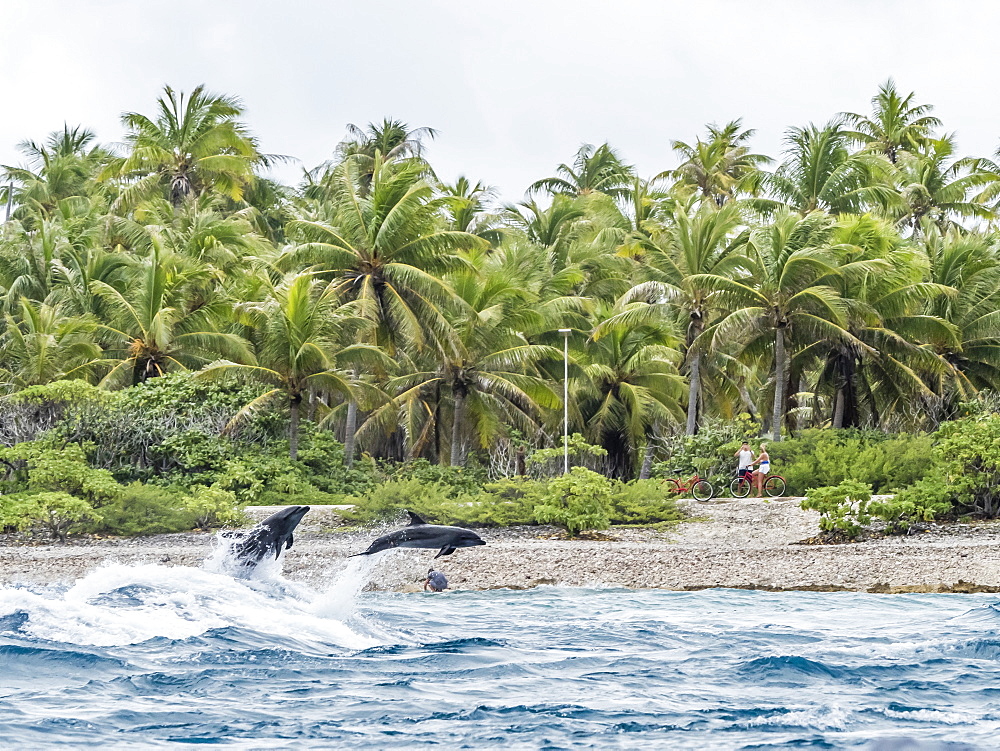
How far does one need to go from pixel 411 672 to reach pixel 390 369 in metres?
22.1

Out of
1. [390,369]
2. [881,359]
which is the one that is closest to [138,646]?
[390,369]

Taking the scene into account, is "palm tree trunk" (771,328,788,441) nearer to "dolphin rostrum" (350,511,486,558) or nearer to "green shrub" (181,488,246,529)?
"green shrub" (181,488,246,529)

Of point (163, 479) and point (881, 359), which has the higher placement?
point (881, 359)

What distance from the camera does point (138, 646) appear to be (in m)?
11.8

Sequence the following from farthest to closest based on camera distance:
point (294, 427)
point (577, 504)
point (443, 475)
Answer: point (443, 475) → point (294, 427) → point (577, 504)

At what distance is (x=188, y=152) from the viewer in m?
44.2

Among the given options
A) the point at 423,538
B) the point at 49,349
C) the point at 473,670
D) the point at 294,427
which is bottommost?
the point at 473,670

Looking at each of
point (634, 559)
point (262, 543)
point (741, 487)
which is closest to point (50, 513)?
point (262, 543)

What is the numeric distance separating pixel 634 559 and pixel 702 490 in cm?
1028

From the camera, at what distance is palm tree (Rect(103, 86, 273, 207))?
142 feet

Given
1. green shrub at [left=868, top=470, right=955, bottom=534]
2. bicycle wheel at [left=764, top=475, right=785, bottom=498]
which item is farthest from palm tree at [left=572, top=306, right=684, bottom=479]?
green shrub at [left=868, top=470, right=955, bottom=534]

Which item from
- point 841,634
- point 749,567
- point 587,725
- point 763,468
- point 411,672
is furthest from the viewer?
point 763,468

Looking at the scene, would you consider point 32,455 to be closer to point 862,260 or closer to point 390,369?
point 390,369

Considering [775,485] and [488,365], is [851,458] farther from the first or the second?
[488,365]
